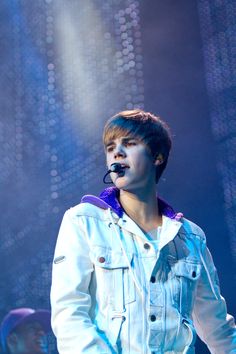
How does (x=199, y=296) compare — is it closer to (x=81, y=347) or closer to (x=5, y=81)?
(x=81, y=347)

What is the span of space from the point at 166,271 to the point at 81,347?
340 millimetres

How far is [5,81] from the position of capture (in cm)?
313

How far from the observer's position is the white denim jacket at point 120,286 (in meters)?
1.25

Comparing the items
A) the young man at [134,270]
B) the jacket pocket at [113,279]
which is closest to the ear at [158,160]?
the young man at [134,270]

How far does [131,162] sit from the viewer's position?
1.50 metres

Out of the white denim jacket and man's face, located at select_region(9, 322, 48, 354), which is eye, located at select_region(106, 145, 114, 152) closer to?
the white denim jacket

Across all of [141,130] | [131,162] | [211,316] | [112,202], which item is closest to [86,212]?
[112,202]

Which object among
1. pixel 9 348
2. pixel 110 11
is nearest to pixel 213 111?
pixel 110 11

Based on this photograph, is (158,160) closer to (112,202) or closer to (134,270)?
(112,202)

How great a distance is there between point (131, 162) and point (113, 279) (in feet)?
1.19

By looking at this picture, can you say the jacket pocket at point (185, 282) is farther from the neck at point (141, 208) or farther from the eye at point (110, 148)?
the eye at point (110, 148)

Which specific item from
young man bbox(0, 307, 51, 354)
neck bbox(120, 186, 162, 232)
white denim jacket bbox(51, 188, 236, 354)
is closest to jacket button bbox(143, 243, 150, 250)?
white denim jacket bbox(51, 188, 236, 354)

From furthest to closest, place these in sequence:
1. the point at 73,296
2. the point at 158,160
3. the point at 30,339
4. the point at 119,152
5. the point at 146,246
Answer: the point at 30,339 → the point at 158,160 → the point at 119,152 → the point at 146,246 → the point at 73,296

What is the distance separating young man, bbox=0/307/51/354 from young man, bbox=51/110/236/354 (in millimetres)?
1403
